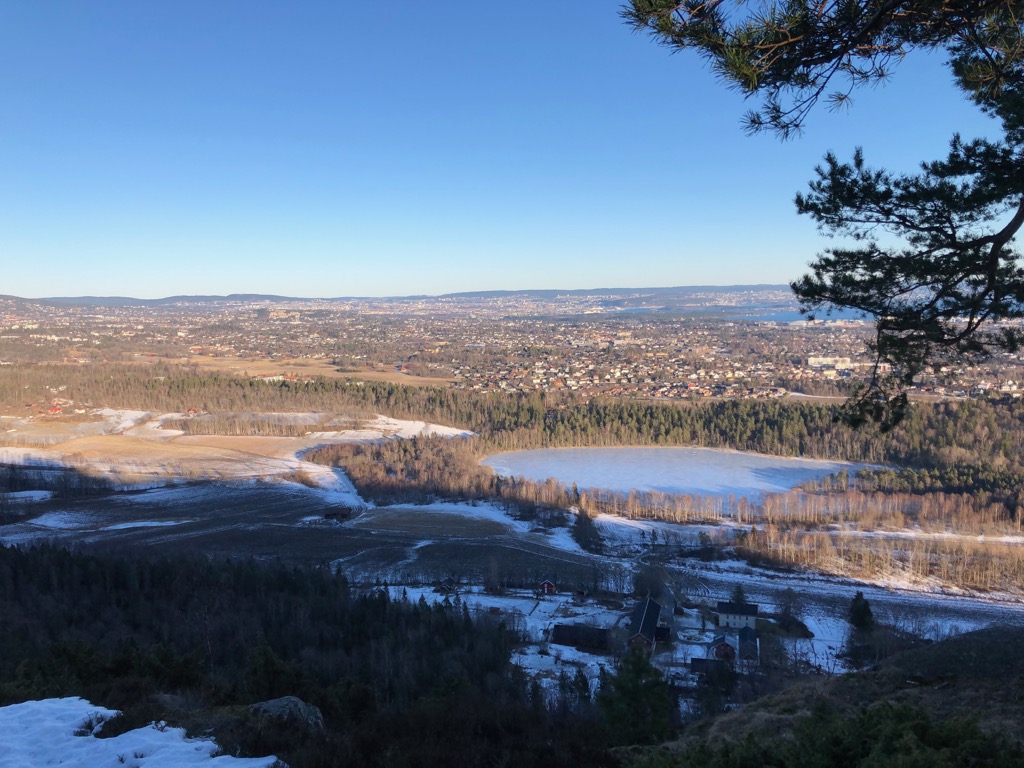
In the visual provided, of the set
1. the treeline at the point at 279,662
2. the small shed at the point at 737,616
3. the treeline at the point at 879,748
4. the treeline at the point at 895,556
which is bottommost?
the treeline at the point at 895,556

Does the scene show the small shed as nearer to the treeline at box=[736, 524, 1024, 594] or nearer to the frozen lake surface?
the treeline at box=[736, 524, 1024, 594]

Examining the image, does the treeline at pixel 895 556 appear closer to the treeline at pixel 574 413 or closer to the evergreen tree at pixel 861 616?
the evergreen tree at pixel 861 616

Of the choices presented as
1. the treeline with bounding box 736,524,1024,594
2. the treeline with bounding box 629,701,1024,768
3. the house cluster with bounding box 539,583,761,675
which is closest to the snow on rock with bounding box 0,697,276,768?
the treeline with bounding box 629,701,1024,768

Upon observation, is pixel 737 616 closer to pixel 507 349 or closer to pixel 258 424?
pixel 258 424

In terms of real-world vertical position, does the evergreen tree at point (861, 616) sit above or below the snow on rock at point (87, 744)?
below

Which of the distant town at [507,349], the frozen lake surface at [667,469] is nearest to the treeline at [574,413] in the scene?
the frozen lake surface at [667,469]

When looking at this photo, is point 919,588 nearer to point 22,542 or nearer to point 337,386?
point 22,542

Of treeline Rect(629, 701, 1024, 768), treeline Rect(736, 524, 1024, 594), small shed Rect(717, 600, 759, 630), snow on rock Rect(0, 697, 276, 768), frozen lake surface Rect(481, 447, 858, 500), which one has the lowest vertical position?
frozen lake surface Rect(481, 447, 858, 500)
